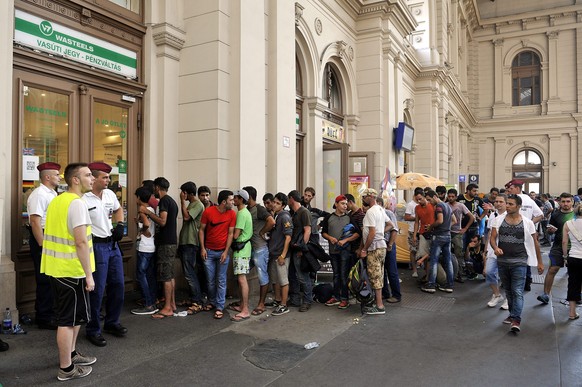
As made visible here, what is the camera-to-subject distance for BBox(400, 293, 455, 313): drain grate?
266 inches

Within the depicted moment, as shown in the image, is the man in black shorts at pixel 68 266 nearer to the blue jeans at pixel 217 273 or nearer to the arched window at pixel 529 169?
the blue jeans at pixel 217 273

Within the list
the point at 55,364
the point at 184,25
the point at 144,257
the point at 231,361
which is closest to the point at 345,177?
the point at 184,25

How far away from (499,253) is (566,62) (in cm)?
3483

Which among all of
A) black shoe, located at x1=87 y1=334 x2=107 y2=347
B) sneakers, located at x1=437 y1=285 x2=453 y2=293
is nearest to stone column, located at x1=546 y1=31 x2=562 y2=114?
sneakers, located at x1=437 y1=285 x2=453 y2=293

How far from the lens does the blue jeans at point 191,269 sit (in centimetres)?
623

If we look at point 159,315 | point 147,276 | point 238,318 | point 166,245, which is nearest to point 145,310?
point 159,315

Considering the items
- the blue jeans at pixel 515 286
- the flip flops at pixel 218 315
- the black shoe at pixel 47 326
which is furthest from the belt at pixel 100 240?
the blue jeans at pixel 515 286

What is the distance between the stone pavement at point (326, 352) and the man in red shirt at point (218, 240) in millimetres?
437

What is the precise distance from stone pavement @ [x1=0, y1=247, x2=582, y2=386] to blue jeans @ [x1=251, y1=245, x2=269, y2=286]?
21.9 inches

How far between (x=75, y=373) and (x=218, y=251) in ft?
8.16

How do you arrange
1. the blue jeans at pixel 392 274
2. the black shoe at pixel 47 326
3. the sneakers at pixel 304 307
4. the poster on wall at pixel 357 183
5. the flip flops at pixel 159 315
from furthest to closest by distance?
the poster on wall at pixel 357 183 < the blue jeans at pixel 392 274 < the sneakers at pixel 304 307 < the flip flops at pixel 159 315 < the black shoe at pixel 47 326

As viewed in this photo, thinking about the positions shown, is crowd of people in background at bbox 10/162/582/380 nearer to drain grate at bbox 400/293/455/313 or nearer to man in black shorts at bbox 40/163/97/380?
man in black shorts at bbox 40/163/97/380

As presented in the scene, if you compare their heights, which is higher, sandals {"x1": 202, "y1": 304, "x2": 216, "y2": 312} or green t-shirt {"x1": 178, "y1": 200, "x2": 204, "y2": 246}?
green t-shirt {"x1": 178, "y1": 200, "x2": 204, "y2": 246}

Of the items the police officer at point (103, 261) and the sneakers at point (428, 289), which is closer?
the police officer at point (103, 261)
